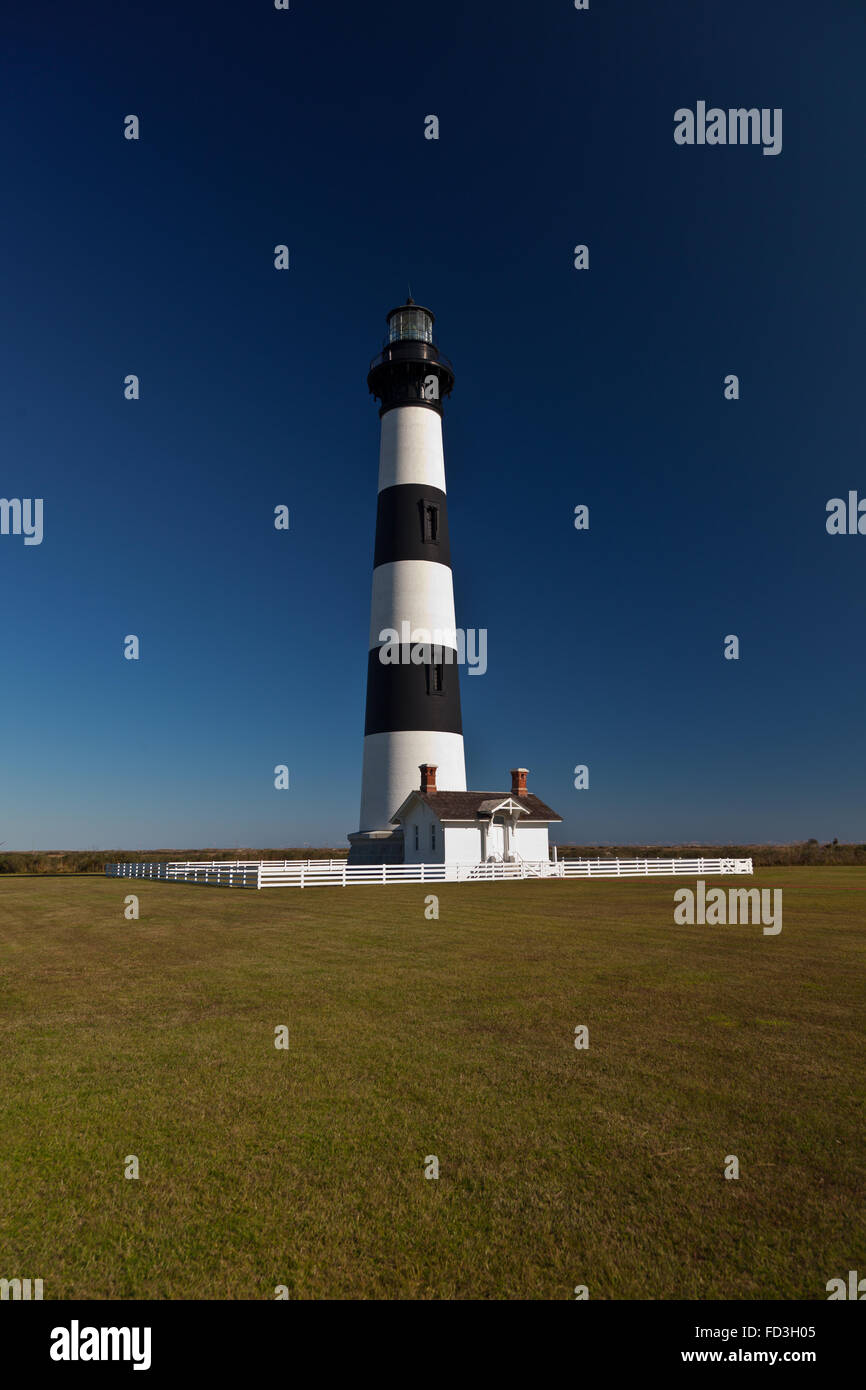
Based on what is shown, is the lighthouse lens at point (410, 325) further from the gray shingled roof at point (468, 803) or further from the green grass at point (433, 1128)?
the green grass at point (433, 1128)

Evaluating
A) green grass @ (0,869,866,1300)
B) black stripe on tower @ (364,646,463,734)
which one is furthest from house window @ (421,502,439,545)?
green grass @ (0,869,866,1300)

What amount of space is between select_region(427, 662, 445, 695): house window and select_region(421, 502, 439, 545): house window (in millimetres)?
6163

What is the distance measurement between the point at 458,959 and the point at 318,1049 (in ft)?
18.8

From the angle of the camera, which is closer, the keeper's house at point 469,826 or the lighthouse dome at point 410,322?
the keeper's house at point 469,826

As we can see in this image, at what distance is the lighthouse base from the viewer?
3678 cm

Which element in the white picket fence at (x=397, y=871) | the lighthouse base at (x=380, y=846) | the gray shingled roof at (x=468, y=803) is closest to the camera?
the white picket fence at (x=397, y=871)

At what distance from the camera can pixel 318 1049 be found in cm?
780

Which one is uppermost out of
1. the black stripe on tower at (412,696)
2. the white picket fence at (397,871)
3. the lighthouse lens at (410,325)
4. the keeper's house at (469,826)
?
the lighthouse lens at (410,325)

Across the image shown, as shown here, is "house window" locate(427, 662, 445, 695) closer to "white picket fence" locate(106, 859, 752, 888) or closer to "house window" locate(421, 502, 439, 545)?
"house window" locate(421, 502, 439, 545)

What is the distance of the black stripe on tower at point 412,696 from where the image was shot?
116 feet

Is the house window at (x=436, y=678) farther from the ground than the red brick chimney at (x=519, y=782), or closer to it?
farther from the ground

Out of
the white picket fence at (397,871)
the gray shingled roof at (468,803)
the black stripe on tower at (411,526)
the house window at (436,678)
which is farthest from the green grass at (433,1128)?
the black stripe on tower at (411,526)

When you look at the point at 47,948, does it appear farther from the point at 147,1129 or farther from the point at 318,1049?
the point at 147,1129
